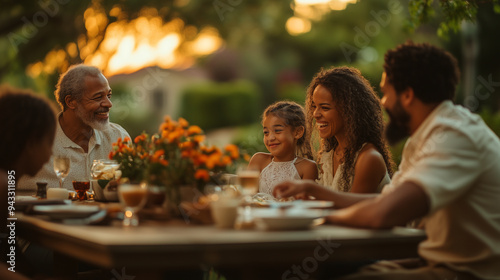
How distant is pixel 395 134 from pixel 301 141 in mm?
2330

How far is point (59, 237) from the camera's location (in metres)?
2.67

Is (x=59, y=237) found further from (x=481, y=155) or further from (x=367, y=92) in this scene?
(x=367, y=92)

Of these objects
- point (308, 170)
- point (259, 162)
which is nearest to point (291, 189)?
point (308, 170)

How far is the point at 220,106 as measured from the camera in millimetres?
31703

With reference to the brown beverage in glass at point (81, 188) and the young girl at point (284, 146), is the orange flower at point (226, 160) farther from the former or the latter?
the young girl at point (284, 146)

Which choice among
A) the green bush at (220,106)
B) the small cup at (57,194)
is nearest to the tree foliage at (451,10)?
the small cup at (57,194)

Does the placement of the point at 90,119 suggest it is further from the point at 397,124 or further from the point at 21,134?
the point at 397,124

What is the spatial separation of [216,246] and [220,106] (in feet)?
96.9

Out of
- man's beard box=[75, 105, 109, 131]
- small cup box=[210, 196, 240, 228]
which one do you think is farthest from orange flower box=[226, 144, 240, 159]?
man's beard box=[75, 105, 109, 131]

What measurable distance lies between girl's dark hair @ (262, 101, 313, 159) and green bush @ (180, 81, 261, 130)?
84.4ft

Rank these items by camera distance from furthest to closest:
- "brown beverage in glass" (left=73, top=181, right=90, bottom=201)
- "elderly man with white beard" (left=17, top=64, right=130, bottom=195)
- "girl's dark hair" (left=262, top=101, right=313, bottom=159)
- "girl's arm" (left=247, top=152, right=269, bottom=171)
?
"girl's arm" (left=247, top=152, right=269, bottom=171)
"girl's dark hair" (left=262, top=101, right=313, bottom=159)
"elderly man with white beard" (left=17, top=64, right=130, bottom=195)
"brown beverage in glass" (left=73, top=181, right=90, bottom=201)

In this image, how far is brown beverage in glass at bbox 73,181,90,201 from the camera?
4387mm

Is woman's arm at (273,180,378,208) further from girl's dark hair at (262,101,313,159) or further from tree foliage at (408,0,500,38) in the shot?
tree foliage at (408,0,500,38)

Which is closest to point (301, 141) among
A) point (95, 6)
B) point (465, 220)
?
point (465, 220)
